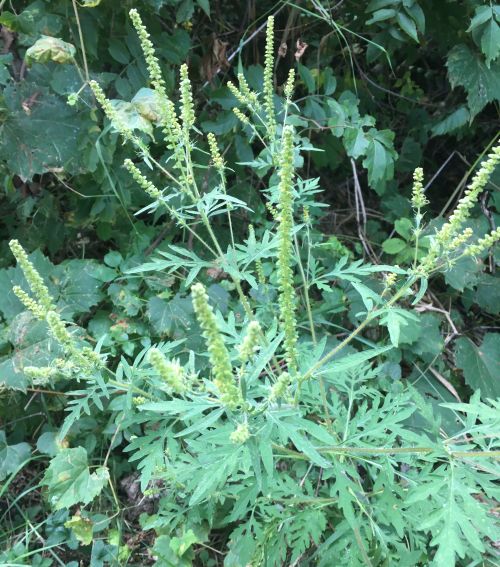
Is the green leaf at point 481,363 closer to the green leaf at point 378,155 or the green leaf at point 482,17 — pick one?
the green leaf at point 378,155

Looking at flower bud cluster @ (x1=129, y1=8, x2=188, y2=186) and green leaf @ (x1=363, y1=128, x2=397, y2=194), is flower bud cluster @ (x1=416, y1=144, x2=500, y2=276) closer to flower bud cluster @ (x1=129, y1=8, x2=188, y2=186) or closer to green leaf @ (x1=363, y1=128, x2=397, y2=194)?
flower bud cluster @ (x1=129, y1=8, x2=188, y2=186)

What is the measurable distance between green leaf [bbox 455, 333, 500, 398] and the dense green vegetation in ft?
0.05

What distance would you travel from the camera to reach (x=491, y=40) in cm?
245

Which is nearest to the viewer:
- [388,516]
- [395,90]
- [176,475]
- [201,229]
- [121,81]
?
[388,516]

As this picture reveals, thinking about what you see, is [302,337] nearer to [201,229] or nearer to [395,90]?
[201,229]

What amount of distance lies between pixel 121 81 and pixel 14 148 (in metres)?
0.64

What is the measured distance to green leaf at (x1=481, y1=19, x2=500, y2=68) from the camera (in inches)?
96.1

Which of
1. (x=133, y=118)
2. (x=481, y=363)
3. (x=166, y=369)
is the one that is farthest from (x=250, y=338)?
(x=481, y=363)

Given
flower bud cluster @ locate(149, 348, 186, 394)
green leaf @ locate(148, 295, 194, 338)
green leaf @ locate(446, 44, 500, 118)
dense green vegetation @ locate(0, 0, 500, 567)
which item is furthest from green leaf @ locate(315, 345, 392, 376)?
green leaf @ locate(446, 44, 500, 118)

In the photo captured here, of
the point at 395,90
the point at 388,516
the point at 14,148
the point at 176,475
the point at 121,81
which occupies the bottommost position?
the point at 388,516

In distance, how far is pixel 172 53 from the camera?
8.99 ft

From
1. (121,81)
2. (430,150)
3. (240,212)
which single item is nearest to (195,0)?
(121,81)

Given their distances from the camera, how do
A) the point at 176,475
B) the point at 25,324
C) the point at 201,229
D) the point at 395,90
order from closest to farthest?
the point at 176,475
the point at 25,324
the point at 201,229
the point at 395,90

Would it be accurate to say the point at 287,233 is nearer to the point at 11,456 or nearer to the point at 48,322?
the point at 48,322
